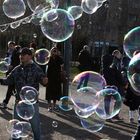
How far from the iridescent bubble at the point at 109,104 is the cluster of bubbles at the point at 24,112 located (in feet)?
4.32

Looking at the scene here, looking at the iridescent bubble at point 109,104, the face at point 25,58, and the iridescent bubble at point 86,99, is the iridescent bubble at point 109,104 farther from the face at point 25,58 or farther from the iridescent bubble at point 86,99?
the face at point 25,58

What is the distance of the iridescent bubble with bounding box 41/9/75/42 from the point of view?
10398 millimetres

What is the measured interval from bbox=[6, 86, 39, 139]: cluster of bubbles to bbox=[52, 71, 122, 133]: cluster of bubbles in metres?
0.90

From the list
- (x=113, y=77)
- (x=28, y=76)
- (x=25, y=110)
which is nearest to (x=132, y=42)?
(x=28, y=76)

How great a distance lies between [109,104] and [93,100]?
1.18 metres

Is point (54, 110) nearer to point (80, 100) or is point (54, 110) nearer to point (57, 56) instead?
point (57, 56)

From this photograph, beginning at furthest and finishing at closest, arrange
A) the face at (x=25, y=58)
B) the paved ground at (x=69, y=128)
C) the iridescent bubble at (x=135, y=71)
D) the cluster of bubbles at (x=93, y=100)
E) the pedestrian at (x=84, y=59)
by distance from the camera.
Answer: the pedestrian at (x=84, y=59), the paved ground at (x=69, y=128), the cluster of bubbles at (x=93, y=100), the face at (x=25, y=58), the iridescent bubble at (x=135, y=71)

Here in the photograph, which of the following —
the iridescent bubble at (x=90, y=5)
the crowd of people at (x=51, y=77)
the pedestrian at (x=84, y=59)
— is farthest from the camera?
the pedestrian at (x=84, y=59)

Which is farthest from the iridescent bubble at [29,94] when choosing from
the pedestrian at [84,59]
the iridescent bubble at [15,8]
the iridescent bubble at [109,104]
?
the pedestrian at [84,59]

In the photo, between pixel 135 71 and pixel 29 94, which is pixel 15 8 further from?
pixel 135 71

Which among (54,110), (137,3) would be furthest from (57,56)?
(137,3)

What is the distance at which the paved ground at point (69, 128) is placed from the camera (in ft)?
32.2

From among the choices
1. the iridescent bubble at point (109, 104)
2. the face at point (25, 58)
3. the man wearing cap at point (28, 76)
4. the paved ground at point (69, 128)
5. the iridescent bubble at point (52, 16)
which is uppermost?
the iridescent bubble at point (52, 16)

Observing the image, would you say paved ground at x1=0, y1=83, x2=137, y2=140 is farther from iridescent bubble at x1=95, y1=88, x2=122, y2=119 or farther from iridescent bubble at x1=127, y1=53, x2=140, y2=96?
iridescent bubble at x1=127, y1=53, x2=140, y2=96
